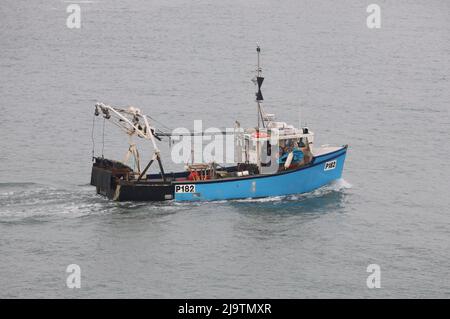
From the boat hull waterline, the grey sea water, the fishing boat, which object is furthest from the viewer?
the fishing boat

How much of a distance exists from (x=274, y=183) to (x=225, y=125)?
2243 cm

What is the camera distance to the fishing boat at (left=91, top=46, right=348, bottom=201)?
72.2 m

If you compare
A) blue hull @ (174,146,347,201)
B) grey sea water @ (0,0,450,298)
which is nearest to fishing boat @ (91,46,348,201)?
blue hull @ (174,146,347,201)

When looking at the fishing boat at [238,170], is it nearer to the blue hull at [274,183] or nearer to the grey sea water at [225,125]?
the blue hull at [274,183]

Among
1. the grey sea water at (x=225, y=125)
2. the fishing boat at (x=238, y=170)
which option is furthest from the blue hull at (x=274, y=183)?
the grey sea water at (x=225, y=125)

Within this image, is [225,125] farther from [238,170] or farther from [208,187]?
[208,187]

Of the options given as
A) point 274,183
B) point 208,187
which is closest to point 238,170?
point 274,183

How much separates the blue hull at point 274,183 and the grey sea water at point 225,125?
749 millimetres

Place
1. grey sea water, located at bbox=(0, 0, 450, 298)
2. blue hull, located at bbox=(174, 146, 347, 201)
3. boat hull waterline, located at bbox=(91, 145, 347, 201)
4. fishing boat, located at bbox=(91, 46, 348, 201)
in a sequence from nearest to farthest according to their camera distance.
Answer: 1. grey sea water, located at bbox=(0, 0, 450, 298)
2. boat hull waterline, located at bbox=(91, 145, 347, 201)
3. fishing boat, located at bbox=(91, 46, 348, 201)
4. blue hull, located at bbox=(174, 146, 347, 201)

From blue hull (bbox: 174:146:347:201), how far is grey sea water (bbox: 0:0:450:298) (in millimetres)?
749

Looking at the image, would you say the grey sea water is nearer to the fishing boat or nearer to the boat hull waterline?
the boat hull waterline

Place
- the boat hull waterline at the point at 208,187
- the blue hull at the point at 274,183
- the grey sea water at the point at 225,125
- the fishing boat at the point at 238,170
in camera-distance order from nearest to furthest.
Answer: the grey sea water at the point at 225,125
the boat hull waterline at the point at 208,187
the fishing boat at the point at 238,170
the blue hull at the point at 274,183

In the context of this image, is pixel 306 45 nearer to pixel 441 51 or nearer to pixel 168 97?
pixel 441 51

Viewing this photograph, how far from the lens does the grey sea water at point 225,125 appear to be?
206 ft
